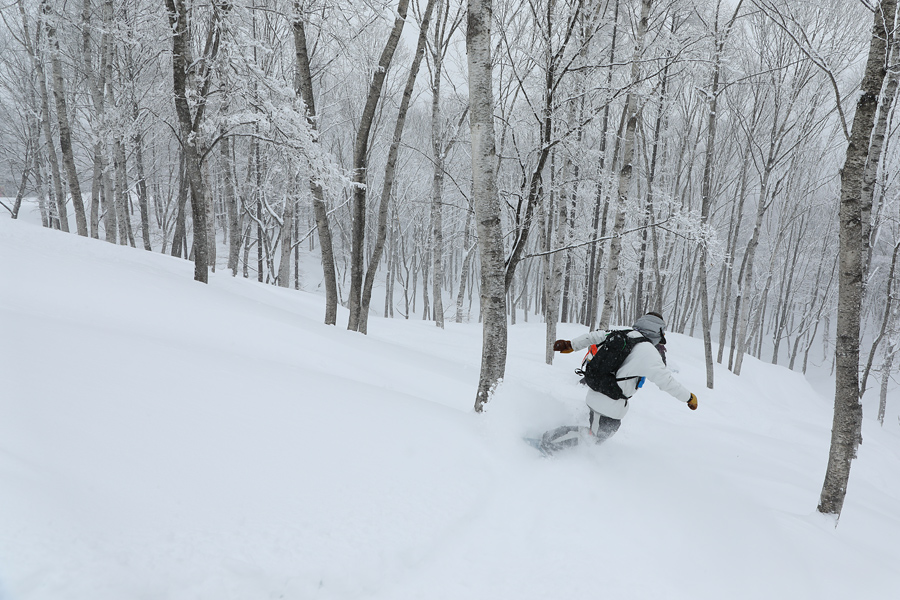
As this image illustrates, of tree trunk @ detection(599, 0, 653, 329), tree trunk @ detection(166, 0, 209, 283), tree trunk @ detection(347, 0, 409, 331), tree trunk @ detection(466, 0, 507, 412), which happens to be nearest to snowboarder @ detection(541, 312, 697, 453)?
tree trunk @ detection(466, 0, 507, 412)

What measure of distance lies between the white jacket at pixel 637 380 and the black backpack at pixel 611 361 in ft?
0.11

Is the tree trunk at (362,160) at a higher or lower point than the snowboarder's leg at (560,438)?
higher

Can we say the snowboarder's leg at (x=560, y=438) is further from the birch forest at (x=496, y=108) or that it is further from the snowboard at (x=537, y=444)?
the birch forest at (x=496, y=108)

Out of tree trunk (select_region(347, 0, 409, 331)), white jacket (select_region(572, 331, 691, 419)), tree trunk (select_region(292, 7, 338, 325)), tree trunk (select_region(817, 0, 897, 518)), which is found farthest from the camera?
tree trunk (select_region(347, 0, 409, 331))

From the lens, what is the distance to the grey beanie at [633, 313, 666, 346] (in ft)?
12.3

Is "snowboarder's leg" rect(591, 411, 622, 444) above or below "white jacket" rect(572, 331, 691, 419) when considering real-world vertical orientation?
below

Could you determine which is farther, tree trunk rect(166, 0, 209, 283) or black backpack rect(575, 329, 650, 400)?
tree trunk rect(166, 0, 209, 283)

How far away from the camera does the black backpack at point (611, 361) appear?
12.2ft

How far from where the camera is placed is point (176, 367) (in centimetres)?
309

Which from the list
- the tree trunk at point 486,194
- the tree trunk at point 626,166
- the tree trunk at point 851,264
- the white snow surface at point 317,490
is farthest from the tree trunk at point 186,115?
the tree trunk at point 851,264

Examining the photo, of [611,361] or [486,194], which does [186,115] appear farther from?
[611,361]

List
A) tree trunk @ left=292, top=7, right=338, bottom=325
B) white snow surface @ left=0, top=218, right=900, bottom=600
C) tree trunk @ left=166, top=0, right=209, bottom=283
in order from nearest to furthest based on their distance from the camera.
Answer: white snow surface @ left=0, top=218, right=900, bottom=600, tree trunk @ left=166, top=0, right=209, bottom=283, tree trunk @ left=292, top=7, right=338, bottom=325

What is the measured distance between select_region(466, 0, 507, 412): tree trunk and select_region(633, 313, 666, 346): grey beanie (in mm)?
1195

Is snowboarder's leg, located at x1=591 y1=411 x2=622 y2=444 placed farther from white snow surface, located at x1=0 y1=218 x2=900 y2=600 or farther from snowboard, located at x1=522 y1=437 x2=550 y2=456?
snowboard, located at x1=522 y1=437 x2=550 y2=456
